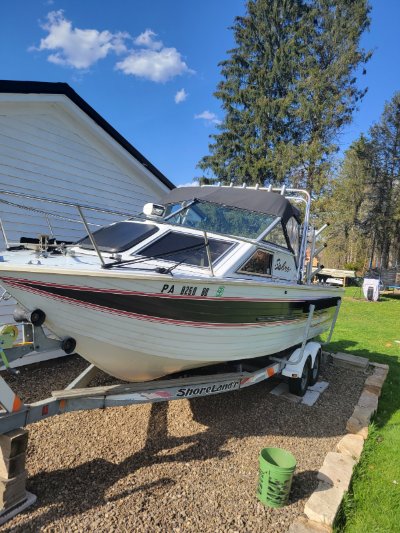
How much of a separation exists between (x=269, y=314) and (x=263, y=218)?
121 cm

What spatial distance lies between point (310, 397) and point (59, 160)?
5.34 metres

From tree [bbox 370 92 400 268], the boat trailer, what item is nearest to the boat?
the boat trailer

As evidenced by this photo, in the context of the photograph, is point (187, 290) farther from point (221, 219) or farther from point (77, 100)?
point (77, 100)

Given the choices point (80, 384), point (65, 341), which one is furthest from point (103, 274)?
point (80, 384)

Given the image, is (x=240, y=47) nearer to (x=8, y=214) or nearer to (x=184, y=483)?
(x=8, y=214)

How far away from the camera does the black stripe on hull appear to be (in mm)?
2912

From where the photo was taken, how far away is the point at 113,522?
2703 millimetres

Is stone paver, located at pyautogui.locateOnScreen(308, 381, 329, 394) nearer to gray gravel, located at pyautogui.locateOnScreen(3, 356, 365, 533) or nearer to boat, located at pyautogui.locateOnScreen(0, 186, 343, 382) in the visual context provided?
gray gravel, located at pyautogui.locateOnScreen(3, 356, 365, 533)

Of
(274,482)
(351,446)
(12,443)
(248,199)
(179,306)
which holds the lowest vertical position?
(351,446)

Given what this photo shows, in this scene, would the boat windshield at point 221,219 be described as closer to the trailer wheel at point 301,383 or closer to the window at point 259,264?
the window at point 259,264

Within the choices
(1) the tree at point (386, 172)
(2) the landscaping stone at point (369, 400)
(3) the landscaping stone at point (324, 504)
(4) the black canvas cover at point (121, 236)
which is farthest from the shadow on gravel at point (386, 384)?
(1) the tree at point (386, 172)

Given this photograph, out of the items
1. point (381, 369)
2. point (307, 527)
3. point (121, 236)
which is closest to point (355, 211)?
point (381, 369)

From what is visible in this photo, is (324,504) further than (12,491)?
Yes

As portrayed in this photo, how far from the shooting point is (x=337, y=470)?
137 inches
